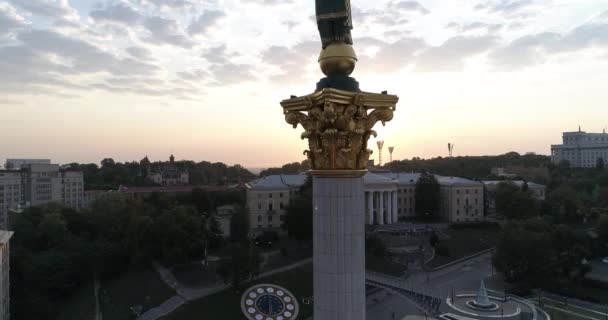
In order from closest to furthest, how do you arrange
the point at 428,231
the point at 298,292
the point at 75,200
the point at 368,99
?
the point at 368,99
the point at 298,292
the point at 428,231
the point at 75,200

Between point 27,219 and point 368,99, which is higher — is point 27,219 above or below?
below

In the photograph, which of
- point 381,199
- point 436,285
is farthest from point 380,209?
point 436,285

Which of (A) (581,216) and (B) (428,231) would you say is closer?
(B) (428,231)

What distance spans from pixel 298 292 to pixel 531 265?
70.0ft

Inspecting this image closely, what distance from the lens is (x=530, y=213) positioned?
60875 mm

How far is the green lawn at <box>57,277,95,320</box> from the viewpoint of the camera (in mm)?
38281

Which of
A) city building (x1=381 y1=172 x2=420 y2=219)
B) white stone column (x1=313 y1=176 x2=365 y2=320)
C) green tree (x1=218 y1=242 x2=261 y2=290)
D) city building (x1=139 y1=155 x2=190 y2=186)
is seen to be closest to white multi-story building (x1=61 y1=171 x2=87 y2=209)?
city building (x1=139 y1=155 x2=190 y2=186)

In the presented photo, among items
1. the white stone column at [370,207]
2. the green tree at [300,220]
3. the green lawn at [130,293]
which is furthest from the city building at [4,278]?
the white stone column at [370,207]

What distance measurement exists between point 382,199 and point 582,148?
114 m

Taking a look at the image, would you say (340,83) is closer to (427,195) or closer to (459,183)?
(427,195)

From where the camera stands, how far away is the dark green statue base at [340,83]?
860 cm

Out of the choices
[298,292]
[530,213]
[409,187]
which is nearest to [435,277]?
[298,292]

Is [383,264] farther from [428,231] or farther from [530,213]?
[530,213]

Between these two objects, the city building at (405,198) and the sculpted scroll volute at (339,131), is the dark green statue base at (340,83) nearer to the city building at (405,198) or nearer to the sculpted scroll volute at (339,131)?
the sculpted scroll volute at (339,131)
